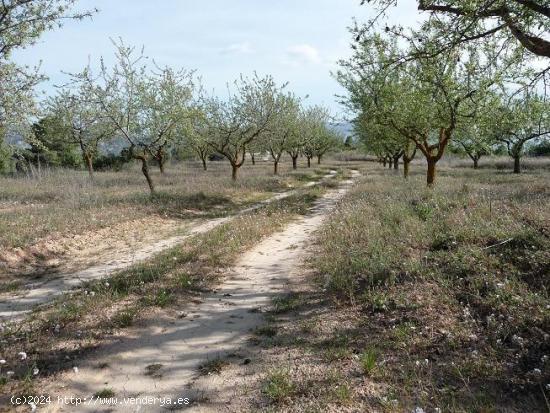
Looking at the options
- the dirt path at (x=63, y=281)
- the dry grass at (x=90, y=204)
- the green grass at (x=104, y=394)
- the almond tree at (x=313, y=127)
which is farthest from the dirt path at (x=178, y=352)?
the almond tree at (x=313, y=127)

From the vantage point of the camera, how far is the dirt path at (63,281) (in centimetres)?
717

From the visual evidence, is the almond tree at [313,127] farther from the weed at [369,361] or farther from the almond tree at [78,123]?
the weed at [369,361]

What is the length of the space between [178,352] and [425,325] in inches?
125

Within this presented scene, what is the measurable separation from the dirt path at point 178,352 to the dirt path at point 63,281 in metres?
2.46

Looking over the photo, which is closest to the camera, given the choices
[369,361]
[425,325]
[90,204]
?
[369,361]

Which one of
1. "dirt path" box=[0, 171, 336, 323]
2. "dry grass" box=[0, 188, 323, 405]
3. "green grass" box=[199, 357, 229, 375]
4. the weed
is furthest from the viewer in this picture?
"dirt path" box=[0, 171, 336, 323]

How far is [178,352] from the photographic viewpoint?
5.27 m

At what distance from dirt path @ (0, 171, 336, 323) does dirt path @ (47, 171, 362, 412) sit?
2463mm

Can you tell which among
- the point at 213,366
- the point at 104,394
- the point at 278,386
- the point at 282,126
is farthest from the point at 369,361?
the point at 282,126

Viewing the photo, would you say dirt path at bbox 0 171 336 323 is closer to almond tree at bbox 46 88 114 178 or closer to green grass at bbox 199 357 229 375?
green grass at bbox 199 357 229 375

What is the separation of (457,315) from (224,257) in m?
5.52

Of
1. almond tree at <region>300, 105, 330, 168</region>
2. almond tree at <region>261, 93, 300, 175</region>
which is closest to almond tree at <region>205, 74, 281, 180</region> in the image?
almond tree at <region>261, 93, 300, 175</region>

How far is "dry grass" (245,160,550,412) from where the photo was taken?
13.2 ft

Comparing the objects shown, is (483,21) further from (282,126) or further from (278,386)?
(282,126)
